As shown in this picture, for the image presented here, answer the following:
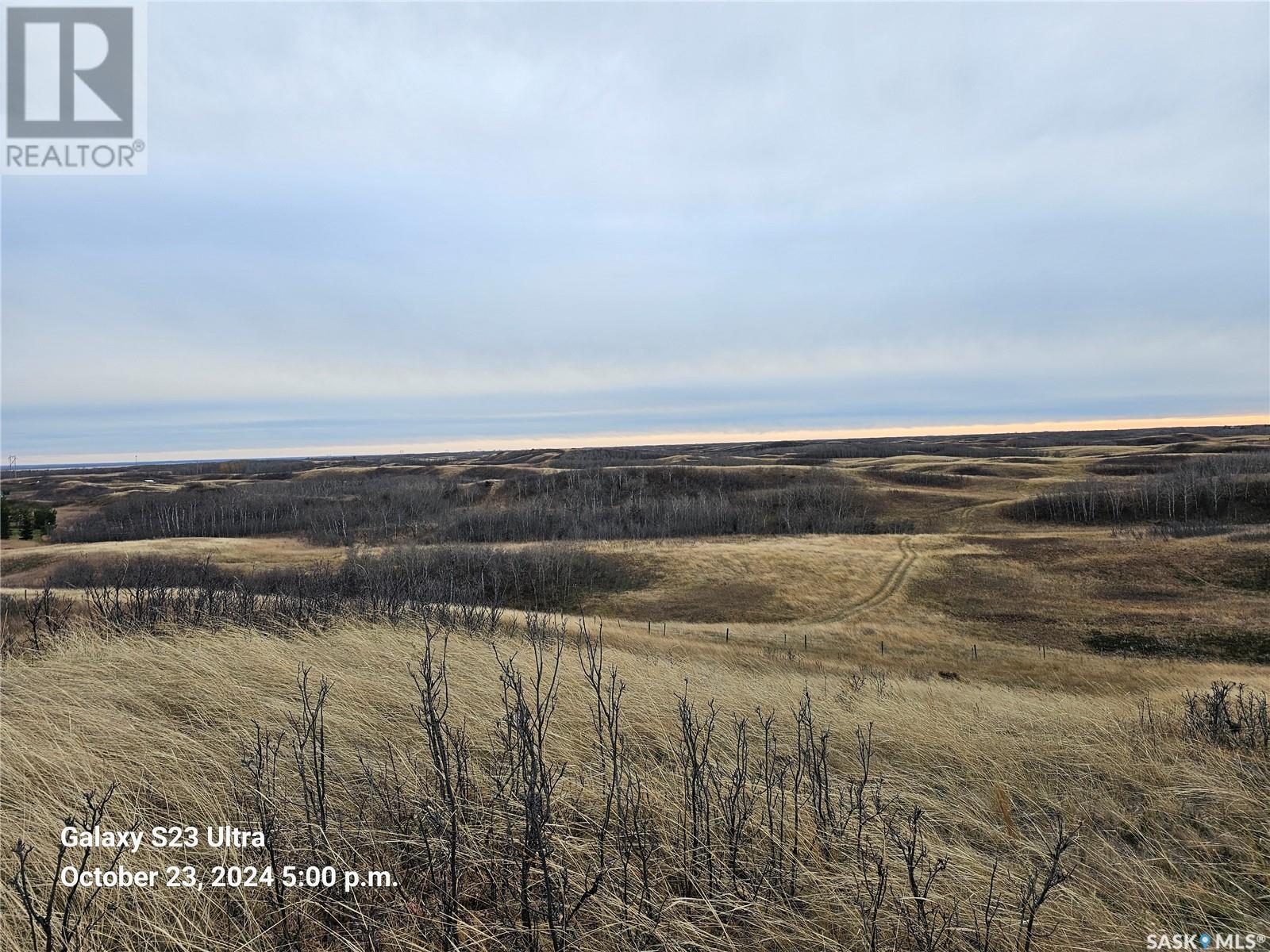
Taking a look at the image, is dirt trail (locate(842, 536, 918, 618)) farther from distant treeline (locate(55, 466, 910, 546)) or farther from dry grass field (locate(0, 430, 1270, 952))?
dry grass field (locate(0, 430, 1270, 952))

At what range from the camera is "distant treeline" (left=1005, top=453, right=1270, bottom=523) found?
217 ft

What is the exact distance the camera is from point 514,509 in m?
87.0

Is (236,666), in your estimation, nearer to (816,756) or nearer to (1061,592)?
(816,756)

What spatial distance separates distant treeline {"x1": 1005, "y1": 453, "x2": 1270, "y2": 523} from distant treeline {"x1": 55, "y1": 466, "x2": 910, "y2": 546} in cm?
1817

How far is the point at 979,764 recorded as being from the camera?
527 cm

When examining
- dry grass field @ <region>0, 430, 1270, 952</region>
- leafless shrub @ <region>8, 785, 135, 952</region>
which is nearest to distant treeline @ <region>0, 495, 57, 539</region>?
dry grass field @ <region>0, 430, 1270, 952</region>

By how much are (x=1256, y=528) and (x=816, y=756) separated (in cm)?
6265

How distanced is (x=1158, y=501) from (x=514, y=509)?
79.7 meters

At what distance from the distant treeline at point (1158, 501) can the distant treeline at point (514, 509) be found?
59.6ft

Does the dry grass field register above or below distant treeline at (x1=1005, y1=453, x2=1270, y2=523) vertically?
above

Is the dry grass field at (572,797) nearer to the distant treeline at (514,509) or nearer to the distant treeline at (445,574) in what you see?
the distant treeline at (445,574)

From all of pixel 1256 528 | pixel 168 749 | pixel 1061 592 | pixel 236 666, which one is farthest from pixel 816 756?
pixel 1256 528

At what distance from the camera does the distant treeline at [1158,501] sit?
6604 centimetres
